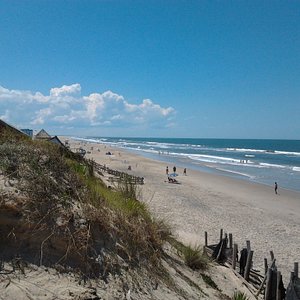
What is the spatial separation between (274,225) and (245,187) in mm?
13580

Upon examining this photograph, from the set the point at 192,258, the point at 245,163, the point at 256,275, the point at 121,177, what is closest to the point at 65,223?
the point at 192,258

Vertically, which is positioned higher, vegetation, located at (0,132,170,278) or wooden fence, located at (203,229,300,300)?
vegetation, located at (0,132,170,278)

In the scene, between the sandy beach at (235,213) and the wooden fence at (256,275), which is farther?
the sandy beach at (235,213)

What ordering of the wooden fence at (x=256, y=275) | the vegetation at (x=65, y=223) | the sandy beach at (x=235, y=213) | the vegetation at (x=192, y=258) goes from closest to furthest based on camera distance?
the vegetation at (x=65, y=223) < the wooden fence at (x=256, y=275) < the vegetation at (x=192, y=258) < the sandy beach at (x=235, y=213)

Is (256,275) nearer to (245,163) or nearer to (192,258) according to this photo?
(192,258)

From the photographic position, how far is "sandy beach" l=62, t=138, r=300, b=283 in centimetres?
1420

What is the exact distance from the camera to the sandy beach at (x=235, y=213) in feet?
46.6

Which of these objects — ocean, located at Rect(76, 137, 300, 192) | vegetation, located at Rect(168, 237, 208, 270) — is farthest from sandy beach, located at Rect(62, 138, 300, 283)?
ocean, located at Rect(76, 137, 300, 192)

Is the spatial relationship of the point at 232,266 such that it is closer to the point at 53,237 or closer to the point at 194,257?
the point at 194,257

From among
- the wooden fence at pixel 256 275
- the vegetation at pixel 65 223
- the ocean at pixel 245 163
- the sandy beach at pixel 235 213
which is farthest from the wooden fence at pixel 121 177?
the ocean at pixel 245 163

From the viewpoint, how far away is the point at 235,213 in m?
21.0

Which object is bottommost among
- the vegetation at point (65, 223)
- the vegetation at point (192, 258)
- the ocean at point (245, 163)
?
the ocean at point (245, 163)

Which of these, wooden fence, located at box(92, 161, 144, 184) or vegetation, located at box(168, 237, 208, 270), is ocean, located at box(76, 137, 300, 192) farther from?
vegetation, located at box(168, 237, 208, 270)

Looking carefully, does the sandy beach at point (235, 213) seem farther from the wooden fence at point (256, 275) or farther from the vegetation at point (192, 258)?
the wooden fence at point (256, 275)
